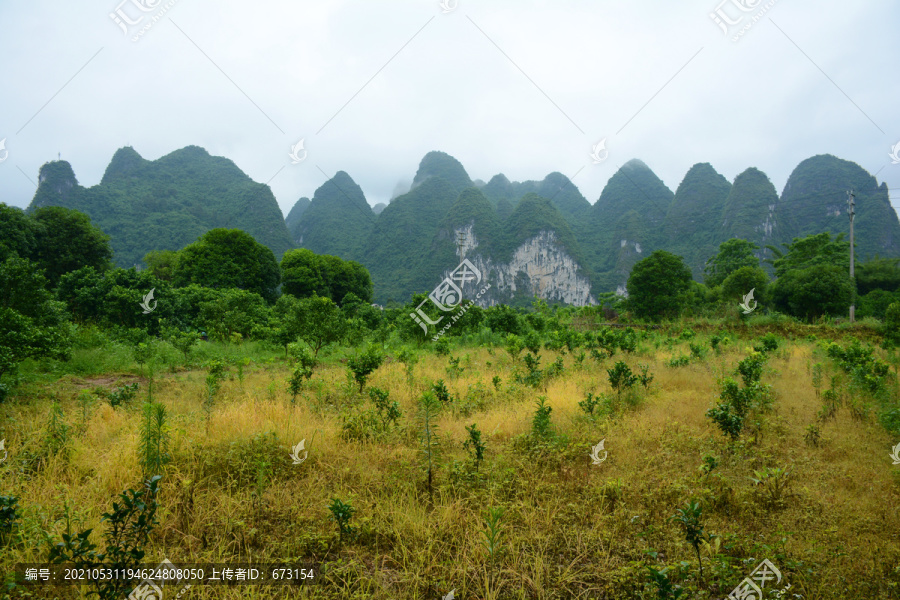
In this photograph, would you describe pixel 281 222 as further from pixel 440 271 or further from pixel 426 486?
pixel 426 486

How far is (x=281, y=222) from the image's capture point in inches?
2884

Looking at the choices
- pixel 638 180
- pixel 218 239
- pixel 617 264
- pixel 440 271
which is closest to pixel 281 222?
pixel 440 271

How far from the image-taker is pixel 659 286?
22516 millimetres

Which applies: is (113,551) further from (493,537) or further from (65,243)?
(65,243)

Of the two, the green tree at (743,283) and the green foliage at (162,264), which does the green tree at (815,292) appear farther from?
the green foliage at (162,264)

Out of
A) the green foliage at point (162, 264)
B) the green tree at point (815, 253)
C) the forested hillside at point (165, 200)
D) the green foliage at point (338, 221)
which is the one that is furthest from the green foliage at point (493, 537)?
the green foliage at point (338, 221)

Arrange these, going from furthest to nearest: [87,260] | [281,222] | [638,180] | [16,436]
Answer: [638,180], [281,222], [87,260], [16,436]

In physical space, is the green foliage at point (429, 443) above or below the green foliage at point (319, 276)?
below

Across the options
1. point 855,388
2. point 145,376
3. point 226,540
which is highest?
point 145,376

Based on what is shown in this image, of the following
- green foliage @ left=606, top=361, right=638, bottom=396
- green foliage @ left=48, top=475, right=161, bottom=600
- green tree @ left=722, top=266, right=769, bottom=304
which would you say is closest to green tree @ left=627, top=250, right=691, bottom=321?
green tree @ left=722, top=266, right=769, bottom=304

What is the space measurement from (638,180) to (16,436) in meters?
114
